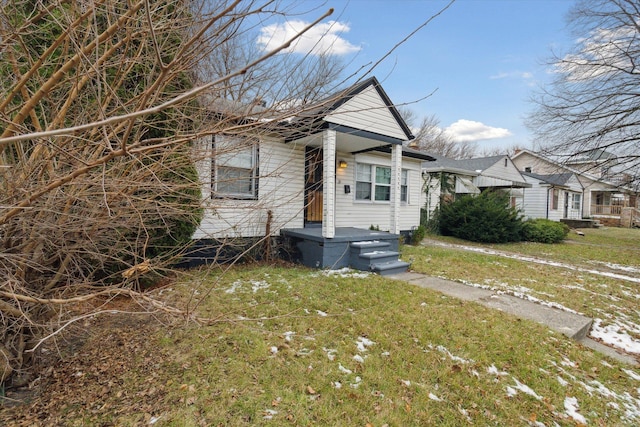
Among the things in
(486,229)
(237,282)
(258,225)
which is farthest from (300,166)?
(486,229)

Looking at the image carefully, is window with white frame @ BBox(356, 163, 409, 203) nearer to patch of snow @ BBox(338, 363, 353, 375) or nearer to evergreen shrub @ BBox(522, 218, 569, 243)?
patch of snow @ BBox(338, 363, 353, 375)

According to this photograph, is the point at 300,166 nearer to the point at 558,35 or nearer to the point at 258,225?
the point at 258,225

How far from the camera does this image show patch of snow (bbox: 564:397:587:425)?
8.43 feet

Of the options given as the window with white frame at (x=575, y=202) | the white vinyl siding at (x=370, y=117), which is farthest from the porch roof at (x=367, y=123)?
the window with white frame at (x=575, y=202)

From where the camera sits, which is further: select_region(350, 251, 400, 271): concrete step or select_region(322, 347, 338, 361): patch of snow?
select_region(350, 251, 400, 271): concrete step

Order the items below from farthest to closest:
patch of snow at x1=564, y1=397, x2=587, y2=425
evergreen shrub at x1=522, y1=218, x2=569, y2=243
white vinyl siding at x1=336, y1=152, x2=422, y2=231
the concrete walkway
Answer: evergreen shrub at x1=522, y1=218, x2=569, y2=243 < white vinyl siding at x1=336, y1=152, x2=422, y2=231 < the concrete walkway < patch of snow at x1=564, y1=397, x2=587, y2=425

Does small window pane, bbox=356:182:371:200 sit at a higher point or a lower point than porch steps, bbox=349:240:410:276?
higher

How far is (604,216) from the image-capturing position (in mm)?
28234

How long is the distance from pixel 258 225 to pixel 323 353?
429 cm

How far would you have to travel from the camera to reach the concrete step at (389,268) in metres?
6.27

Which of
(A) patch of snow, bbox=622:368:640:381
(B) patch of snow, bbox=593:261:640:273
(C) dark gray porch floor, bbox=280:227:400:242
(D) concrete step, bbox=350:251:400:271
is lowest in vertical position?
(A) patch of snow, bbox=622:368:640:381

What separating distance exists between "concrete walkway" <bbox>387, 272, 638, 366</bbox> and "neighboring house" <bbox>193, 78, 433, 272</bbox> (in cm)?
99

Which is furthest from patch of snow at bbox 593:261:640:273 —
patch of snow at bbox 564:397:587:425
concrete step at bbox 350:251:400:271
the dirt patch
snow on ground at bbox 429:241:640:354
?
the dirt patch

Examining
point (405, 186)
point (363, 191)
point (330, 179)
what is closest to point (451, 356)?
point (330, 179)
